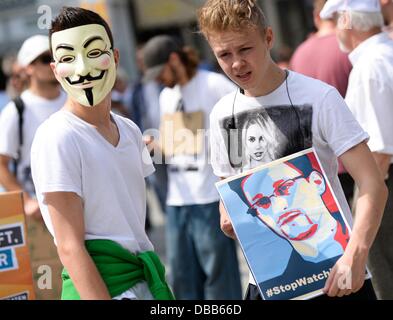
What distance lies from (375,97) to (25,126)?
89.9 inches

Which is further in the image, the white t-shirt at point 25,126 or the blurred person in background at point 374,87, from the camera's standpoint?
the white t-shirt at point 25,126

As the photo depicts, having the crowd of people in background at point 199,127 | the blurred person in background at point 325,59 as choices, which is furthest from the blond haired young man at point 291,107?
the blurred person in background at point 325,59

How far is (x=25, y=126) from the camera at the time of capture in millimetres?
5363

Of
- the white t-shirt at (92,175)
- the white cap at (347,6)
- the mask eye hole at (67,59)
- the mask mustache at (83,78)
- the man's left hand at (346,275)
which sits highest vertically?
the white cap at (347,6)

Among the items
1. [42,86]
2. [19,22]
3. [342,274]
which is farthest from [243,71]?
[19,22]

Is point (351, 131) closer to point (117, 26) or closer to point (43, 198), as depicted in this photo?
point (43, 198)

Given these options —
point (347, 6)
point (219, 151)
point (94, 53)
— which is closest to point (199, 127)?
point (347, 6)

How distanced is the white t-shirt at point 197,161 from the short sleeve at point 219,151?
7.45 ft

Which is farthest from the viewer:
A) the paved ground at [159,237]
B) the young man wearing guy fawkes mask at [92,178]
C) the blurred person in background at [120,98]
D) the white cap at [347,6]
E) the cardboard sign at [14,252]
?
A: the blurred person in background at [120,98]

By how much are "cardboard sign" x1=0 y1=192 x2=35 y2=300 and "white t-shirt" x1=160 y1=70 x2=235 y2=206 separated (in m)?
1.84

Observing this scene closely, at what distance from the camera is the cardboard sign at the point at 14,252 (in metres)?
3.89

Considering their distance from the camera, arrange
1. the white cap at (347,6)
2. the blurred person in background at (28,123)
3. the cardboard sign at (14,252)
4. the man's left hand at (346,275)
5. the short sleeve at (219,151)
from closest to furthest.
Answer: the man's left hand at (346,275), the short sleeve at (219,151), the cardboard sign at (14,252), the white cap at (347,6), the blurred person in background at (28,123)

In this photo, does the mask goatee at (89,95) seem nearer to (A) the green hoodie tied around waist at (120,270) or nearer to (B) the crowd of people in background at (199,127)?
(A) the green hoodie tied around waist at (120,270)

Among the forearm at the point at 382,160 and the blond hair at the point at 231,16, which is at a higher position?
the blond hair at the point at 231,16
